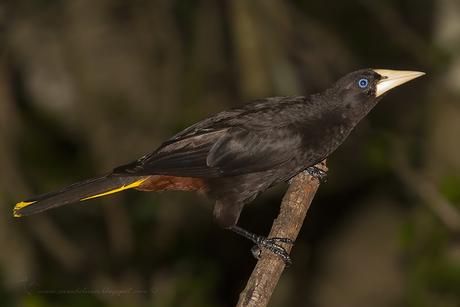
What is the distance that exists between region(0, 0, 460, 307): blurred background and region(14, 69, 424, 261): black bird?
2.17 feet

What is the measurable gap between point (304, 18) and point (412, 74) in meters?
2.54

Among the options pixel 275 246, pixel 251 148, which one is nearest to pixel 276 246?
pixel 275 246

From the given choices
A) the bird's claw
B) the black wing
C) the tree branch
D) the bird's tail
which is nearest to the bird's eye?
the black wing

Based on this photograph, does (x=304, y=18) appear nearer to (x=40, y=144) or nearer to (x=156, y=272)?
(x=156, y=272)

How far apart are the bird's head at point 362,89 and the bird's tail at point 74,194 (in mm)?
1295

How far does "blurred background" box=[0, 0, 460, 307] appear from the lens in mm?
5996

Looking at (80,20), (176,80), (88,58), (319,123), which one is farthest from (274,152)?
(88,58)

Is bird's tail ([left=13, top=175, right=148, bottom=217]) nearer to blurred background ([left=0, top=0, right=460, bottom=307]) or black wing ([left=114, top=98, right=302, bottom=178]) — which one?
black wing ([left=114, top=98, right=302, bottom=178])

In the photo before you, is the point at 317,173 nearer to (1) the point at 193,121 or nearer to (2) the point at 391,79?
(2) the point at 391,79

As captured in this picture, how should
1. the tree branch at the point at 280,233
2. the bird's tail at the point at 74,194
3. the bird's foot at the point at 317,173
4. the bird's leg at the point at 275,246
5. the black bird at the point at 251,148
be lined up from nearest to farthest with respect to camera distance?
the tree branch at the point at 280,233, the bird's leg at the point at 275,246, the bird's tail at the point at 74,194, the black bird at the point at 251,148, the bird's foot at the point at 317,173

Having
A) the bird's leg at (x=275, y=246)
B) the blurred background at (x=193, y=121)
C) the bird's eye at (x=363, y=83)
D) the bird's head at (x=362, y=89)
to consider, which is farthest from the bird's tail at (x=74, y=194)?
Answer: the bird's eye at (x=363, y=83)

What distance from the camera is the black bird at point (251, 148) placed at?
4367 millimetres

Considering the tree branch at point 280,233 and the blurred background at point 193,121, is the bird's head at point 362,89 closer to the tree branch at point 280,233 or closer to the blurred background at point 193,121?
the tree branch at point 280,233

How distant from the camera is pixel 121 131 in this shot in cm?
870
